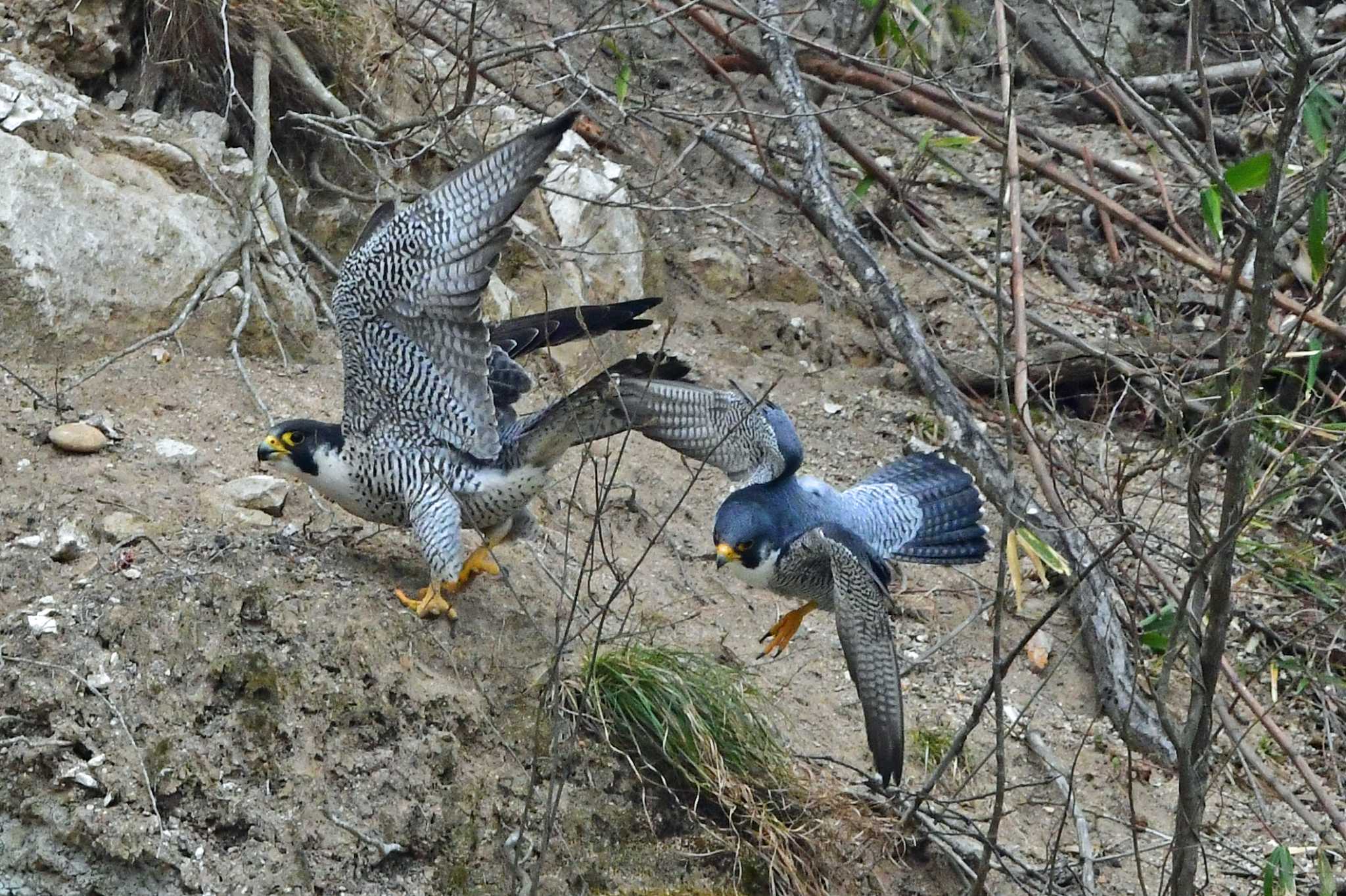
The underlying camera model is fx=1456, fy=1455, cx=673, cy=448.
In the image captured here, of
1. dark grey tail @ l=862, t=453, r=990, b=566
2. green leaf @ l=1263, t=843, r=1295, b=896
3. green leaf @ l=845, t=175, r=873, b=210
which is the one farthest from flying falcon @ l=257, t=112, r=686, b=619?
green leaf @ l=1263, t=843, r=1295, b=896

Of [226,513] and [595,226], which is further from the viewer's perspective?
[595,226]

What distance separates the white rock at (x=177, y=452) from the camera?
4.55m

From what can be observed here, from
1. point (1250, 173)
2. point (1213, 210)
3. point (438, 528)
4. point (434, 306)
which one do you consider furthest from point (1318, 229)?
point (438, 528)

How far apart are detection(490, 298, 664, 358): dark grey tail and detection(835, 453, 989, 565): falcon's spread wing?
3.04 feet

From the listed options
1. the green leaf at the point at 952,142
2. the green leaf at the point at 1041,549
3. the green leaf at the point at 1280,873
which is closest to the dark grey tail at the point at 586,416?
the green leaf at the point at 1041,549

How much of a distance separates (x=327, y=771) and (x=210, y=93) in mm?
2993

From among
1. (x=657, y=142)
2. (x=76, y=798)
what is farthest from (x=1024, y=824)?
(x=657, y=142)

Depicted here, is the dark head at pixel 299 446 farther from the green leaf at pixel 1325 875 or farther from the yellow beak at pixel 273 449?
the green leaf at pixel 1325 875

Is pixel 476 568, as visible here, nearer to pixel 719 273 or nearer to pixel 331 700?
pixel 331 700

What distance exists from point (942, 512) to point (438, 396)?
1.65m

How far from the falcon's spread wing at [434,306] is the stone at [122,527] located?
2.09 ft

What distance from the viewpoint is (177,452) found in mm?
Answer: 4574

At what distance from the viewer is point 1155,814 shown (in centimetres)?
471

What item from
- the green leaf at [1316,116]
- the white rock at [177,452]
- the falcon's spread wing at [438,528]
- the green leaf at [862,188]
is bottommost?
the white rock at [177,452]
